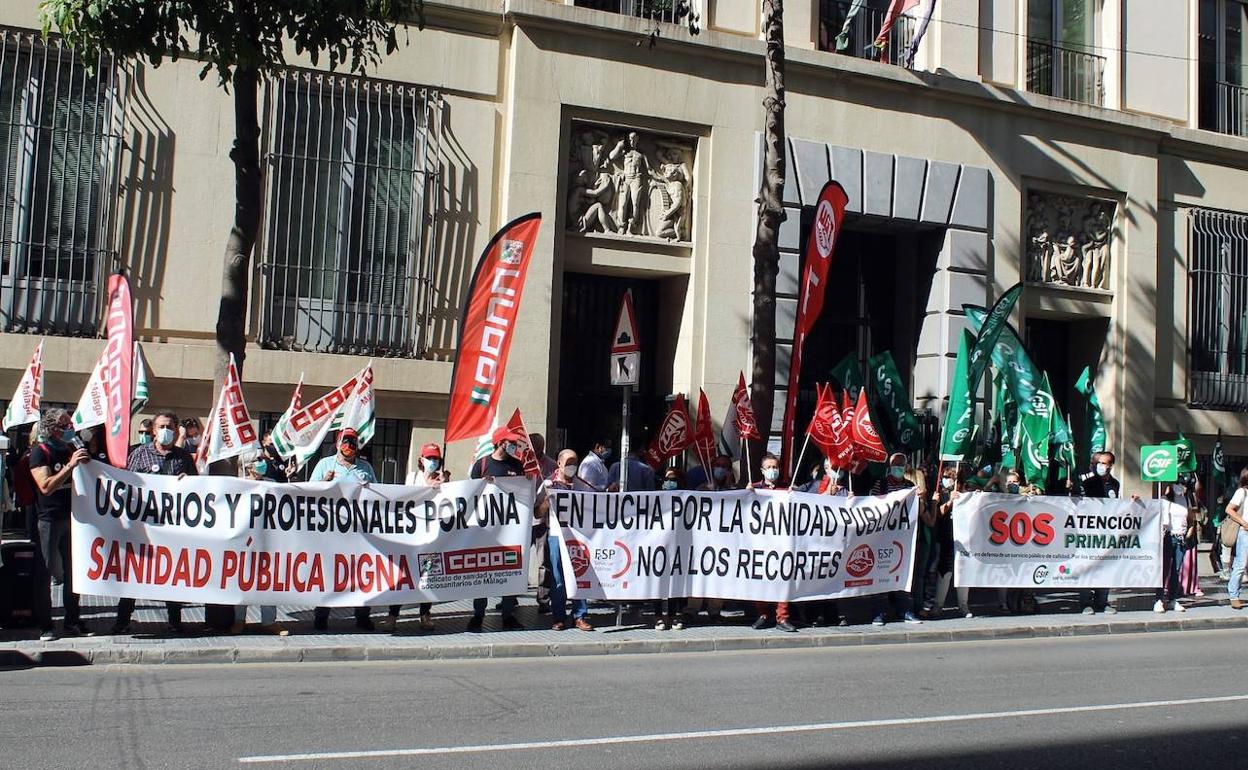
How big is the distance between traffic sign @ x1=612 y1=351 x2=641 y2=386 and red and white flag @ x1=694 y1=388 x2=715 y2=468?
111 inches

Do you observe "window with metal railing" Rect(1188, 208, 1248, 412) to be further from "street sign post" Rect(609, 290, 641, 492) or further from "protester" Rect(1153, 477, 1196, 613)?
"street sign post" Rect(609, 290, 641, 492)

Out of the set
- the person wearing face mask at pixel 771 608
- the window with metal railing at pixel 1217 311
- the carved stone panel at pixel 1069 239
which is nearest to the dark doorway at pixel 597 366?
the person wearing face mask at pixel 771 608

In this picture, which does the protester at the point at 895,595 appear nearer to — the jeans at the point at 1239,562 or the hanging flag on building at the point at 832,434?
the hanging flag on building at the point at 832,434

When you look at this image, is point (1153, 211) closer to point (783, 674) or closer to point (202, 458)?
point (783, 674)

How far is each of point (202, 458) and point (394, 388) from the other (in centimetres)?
446

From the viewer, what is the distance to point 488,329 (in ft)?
45.6

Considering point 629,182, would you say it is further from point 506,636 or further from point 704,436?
point 506,636

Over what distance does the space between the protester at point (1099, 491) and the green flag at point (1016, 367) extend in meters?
1.35

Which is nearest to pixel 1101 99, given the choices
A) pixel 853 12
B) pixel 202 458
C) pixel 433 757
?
pixel 853 12

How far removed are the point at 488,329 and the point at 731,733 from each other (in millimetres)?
6567

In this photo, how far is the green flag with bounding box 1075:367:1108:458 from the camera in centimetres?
1914

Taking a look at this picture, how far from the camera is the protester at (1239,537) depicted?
55.1ft

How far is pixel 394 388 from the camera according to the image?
1691cm

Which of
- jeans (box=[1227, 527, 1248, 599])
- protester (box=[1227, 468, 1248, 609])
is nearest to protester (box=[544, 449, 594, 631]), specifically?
protester (box=[1227, 468, 1248, 609])
